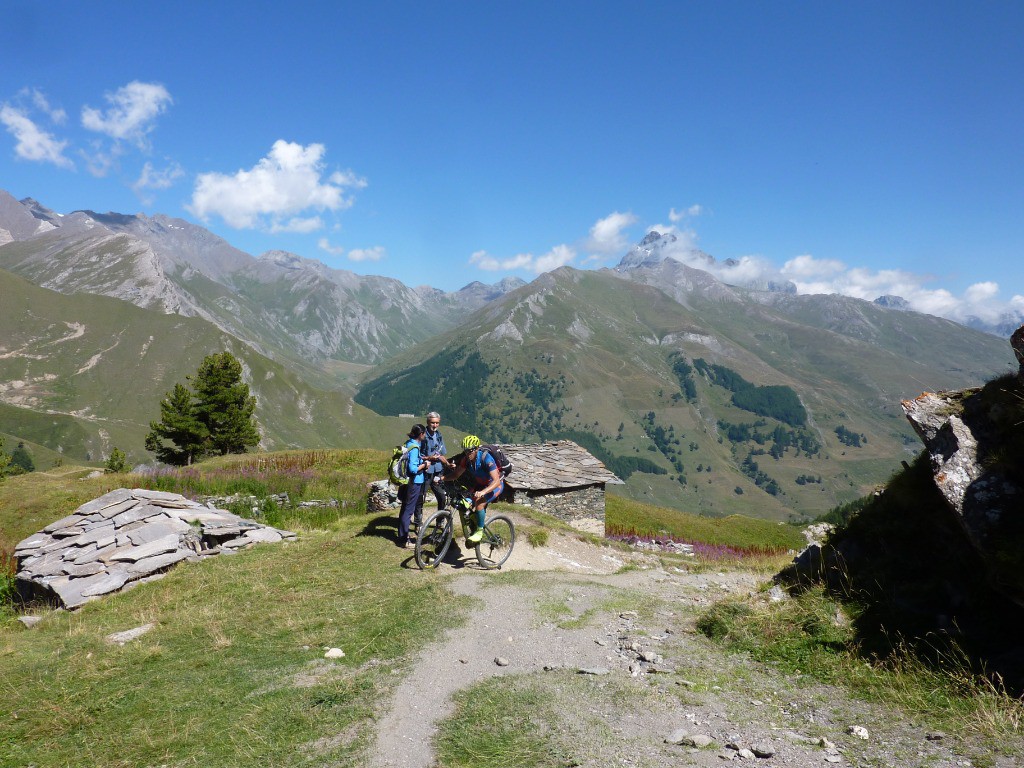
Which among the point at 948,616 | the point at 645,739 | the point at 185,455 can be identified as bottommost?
the point at 185,455

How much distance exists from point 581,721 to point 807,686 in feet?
11.6

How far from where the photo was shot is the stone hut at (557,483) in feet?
95.7

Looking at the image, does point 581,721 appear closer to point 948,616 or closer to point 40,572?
point 948,616

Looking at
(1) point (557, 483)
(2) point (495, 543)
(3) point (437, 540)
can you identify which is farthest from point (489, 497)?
(1) point (557, 483)

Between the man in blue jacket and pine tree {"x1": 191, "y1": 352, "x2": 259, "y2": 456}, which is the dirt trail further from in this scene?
pine tree {"x1": 191, "y1": 352, "x2": 259, "y2": 456}

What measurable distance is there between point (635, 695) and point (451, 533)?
769 cm

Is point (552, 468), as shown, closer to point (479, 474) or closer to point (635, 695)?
point (479, 474)

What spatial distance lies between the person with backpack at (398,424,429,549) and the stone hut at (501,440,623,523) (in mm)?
13480

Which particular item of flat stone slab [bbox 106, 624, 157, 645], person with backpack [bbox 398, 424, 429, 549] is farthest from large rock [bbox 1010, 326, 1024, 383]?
flat stone slab [bbox 106, 624, 157, 645]

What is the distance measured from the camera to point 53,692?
316 inches

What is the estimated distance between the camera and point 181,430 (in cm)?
5416

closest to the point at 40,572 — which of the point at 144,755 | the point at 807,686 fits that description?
the point at 144,755

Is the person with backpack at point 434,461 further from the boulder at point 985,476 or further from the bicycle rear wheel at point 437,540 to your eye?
the boulder at point 985,476

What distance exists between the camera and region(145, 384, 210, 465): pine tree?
54.1m
